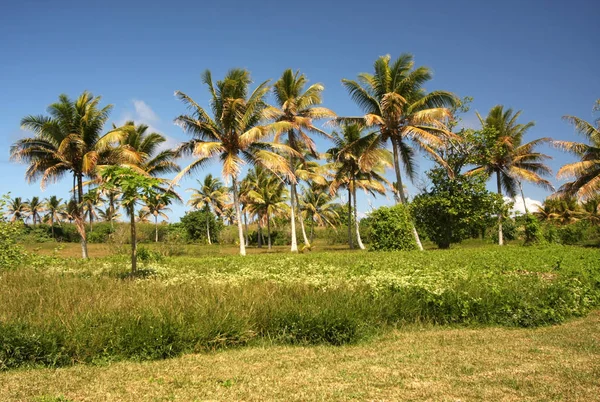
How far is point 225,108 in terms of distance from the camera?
21.6m

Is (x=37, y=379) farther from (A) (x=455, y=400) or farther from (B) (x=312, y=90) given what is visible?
(B) (x=312, y=90)

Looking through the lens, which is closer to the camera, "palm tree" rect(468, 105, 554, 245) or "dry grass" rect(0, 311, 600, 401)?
→ "dry grass" rect(0, 311, 600, 401)

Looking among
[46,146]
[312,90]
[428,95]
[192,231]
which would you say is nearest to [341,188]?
[312,90]

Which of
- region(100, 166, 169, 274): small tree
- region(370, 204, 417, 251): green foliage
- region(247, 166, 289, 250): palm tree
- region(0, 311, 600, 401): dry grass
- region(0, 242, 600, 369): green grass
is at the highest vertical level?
region(247, 166, 289, 250): palm tree

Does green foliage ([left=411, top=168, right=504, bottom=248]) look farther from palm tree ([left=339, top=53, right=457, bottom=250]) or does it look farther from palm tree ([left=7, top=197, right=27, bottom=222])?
palm tree ([left=7, top=197, right=27, bottom=222])

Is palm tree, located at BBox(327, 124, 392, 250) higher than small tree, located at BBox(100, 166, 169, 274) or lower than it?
higher

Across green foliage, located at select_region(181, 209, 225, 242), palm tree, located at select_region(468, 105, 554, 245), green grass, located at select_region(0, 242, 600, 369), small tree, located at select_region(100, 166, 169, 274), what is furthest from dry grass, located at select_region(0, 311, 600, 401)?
green foliage, located at select_region(181, 209, 225, 242)

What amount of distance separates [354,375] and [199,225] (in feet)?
160

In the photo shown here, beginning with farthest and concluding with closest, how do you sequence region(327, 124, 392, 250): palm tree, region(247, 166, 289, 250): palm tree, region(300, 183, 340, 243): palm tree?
region(300, 183, 340, 243): palm tree < region(247, 166, 289, 250): palm tree < region(327, 124, 392, 250): palm tree

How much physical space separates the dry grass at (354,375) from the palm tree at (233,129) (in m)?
16.2

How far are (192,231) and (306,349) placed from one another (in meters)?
47.5

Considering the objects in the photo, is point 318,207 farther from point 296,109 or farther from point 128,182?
point 128,182

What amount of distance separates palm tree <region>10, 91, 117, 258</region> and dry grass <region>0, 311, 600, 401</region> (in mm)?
20231

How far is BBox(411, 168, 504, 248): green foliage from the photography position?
2364 centimetres
